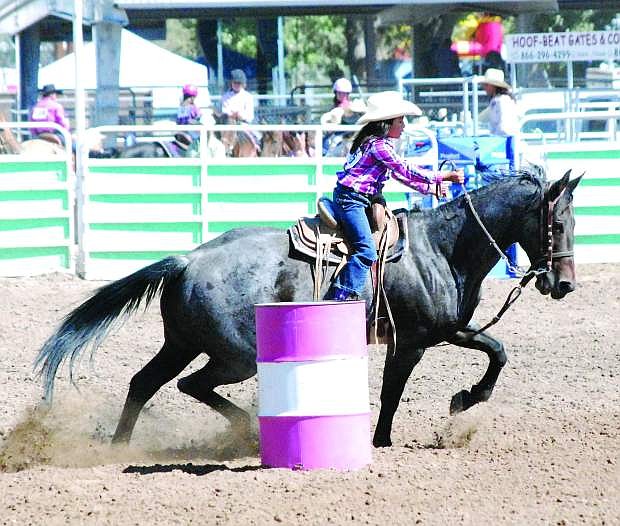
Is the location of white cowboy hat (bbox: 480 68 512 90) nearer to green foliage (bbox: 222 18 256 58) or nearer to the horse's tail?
the horse's tail

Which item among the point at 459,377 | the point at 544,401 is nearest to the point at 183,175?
the point at 459,377

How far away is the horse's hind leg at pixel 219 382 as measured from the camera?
6.41 meters

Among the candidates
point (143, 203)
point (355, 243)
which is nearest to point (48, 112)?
point (143, 203)

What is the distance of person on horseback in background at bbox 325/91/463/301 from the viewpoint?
6387 millimetres

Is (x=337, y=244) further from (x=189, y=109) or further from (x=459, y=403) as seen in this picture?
(x=189, y=109)

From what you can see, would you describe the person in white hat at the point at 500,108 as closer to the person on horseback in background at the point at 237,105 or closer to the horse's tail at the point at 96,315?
the person on horseback in background at the point at 237,105

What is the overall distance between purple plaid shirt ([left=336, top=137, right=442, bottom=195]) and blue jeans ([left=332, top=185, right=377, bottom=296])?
65 mm

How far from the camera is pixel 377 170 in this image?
6473 millimetres

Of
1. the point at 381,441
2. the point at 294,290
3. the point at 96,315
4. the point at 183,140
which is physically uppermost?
the point at 183,140

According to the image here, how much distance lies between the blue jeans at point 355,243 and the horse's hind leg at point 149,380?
0.90 m

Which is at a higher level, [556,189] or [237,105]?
[237,105]

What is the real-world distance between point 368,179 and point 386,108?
0.39 metres

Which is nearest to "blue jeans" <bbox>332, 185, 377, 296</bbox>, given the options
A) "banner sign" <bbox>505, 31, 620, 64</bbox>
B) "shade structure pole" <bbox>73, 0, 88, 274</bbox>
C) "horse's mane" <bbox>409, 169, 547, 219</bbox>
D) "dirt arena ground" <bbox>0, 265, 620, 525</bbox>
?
"horse's mane" <bbox>409, 169, 547, 219</bbox>

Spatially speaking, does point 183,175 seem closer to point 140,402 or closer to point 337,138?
point 337,138
